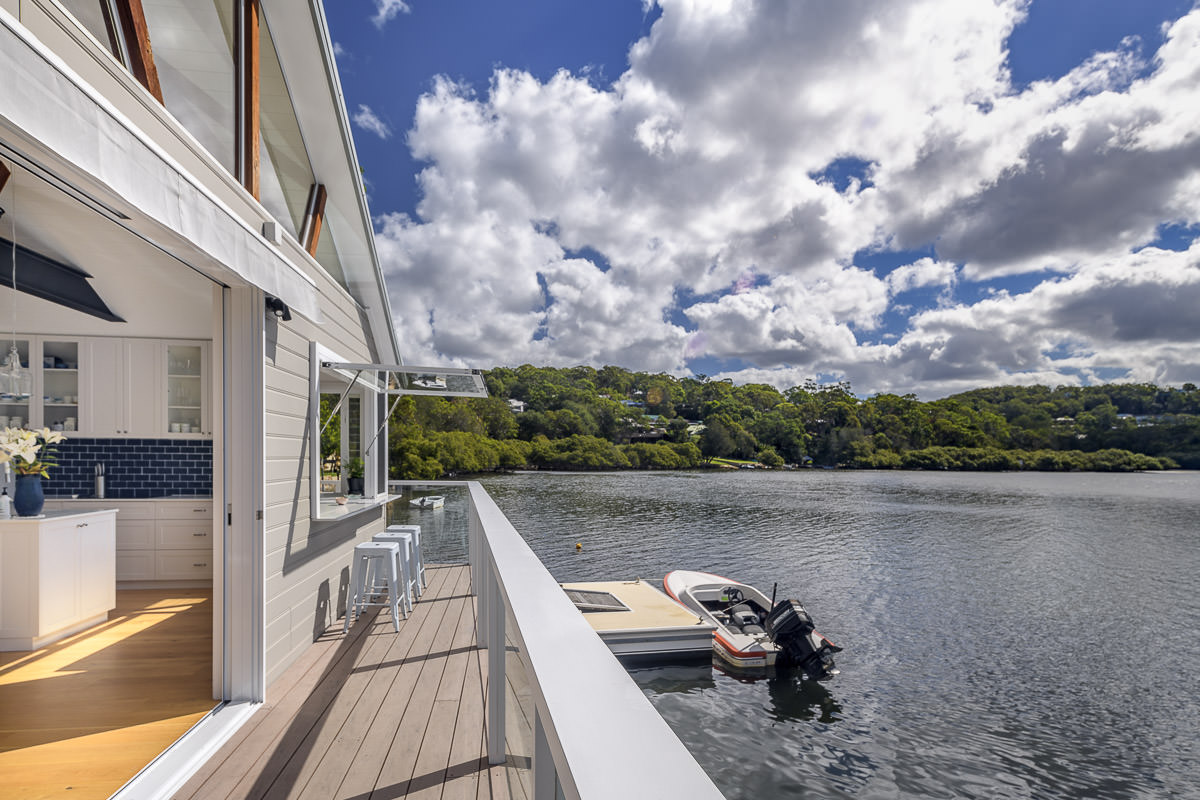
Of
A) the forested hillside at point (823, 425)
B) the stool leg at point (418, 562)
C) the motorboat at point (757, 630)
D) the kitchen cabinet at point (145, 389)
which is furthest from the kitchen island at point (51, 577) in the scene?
the forested hillside at point (823, 425)

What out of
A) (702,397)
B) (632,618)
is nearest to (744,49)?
(632,618)

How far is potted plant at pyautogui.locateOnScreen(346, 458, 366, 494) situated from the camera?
536 centimetres

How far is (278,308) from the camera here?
10.7ft

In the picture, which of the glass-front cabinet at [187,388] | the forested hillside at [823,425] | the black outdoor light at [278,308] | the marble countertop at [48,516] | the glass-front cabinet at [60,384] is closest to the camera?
the black outdoor light at [278,308]

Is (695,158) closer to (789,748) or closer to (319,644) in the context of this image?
(789,748)

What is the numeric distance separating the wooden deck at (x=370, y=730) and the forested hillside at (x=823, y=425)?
1539 inches

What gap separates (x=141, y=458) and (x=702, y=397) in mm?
54171

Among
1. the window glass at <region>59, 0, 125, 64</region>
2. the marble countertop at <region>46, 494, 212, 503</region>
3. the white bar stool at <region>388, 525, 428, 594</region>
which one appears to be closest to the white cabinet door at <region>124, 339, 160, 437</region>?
the marble countertop at <region>46, 494, 212, 503</region>

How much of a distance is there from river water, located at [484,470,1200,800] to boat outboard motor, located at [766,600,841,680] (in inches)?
32.1

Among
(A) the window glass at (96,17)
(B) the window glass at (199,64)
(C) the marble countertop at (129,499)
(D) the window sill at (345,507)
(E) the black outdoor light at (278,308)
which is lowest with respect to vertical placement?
(D) the window sill at (345,507)

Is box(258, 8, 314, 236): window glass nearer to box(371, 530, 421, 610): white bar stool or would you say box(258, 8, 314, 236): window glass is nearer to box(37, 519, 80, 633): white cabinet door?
box(371, 530, 421, 610): white bar stool

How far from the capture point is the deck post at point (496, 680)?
6.49 ft

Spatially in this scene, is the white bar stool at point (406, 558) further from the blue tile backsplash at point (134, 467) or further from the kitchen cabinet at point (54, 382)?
the kitchen cabinet at point (54, 382)

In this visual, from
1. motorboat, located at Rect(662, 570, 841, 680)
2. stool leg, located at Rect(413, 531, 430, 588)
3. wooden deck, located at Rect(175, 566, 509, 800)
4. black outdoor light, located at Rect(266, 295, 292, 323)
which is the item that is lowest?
motorboat, located at Rect(662, 570, 841, 680)
